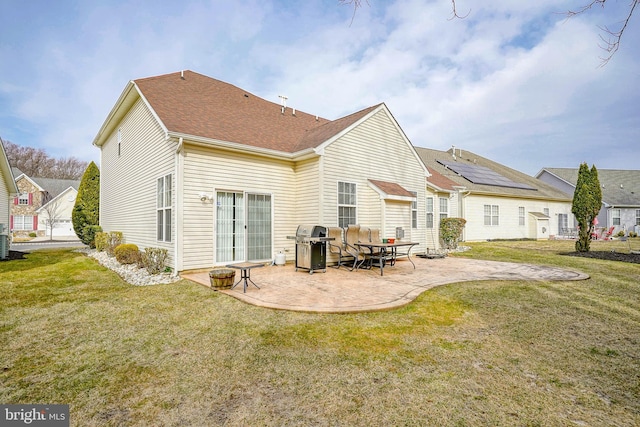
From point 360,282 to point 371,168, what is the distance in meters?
5.04

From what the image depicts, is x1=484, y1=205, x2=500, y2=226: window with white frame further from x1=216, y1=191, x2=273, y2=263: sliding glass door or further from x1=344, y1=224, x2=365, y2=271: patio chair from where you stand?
x1=216, y1=191, x2=273, y2=263: sliding glass door

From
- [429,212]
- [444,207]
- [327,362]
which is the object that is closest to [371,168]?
[429,212]

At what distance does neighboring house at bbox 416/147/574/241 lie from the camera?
15453 millimetres

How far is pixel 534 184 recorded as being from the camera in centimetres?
2408

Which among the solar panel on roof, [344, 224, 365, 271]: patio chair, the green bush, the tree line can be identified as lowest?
the green bush

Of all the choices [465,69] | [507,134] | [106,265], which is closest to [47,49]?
[106,265]

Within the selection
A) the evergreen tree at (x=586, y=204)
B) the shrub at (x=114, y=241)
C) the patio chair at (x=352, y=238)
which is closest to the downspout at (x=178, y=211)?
the patio chair at (x=352, y=238)

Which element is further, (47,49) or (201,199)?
(47,49)

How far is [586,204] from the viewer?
501 inches

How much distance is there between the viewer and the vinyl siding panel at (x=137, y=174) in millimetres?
8852

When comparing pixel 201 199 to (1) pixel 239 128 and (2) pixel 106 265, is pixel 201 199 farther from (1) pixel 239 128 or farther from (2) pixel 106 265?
(2) pixel 106 265

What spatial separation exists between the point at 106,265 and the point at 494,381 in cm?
1106

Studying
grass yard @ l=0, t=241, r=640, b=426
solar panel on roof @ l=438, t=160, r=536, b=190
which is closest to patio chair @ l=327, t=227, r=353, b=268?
grass yard @ l=0, t=241, r=640, b=426

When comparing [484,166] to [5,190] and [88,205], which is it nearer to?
[88,205]
